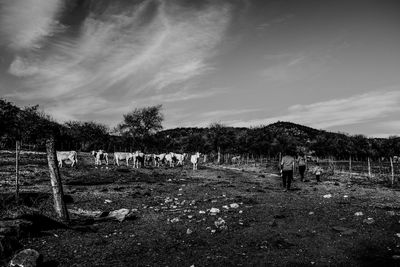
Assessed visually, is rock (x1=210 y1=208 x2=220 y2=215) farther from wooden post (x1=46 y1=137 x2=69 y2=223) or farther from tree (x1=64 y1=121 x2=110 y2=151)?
tree (x1=64 y1=121 x2=110 y2=151)

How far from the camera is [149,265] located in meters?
6.74

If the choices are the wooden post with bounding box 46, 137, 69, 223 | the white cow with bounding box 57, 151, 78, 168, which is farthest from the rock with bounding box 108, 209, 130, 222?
the white cow with bounding box 57, 151, 78, 168

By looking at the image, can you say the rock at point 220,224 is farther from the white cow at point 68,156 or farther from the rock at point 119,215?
the white cow at point 68,156

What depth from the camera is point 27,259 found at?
251 inches

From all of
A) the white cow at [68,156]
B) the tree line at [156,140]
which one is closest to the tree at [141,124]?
the tree line at [156,140]

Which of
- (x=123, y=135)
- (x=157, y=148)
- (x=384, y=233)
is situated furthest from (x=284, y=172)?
(x=157, y=148)

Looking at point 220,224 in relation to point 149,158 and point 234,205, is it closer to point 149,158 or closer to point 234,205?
point 234,205

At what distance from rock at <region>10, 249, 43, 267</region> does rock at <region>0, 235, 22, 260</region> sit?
0.73m

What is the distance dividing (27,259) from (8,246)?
1.15 metres

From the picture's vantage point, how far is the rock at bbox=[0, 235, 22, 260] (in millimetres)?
6941

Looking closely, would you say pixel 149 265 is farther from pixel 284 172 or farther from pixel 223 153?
pixel 223 153

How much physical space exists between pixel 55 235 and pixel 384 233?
8680 mm

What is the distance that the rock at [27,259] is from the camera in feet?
20.6

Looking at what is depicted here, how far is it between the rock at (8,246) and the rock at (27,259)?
2.40 ft
